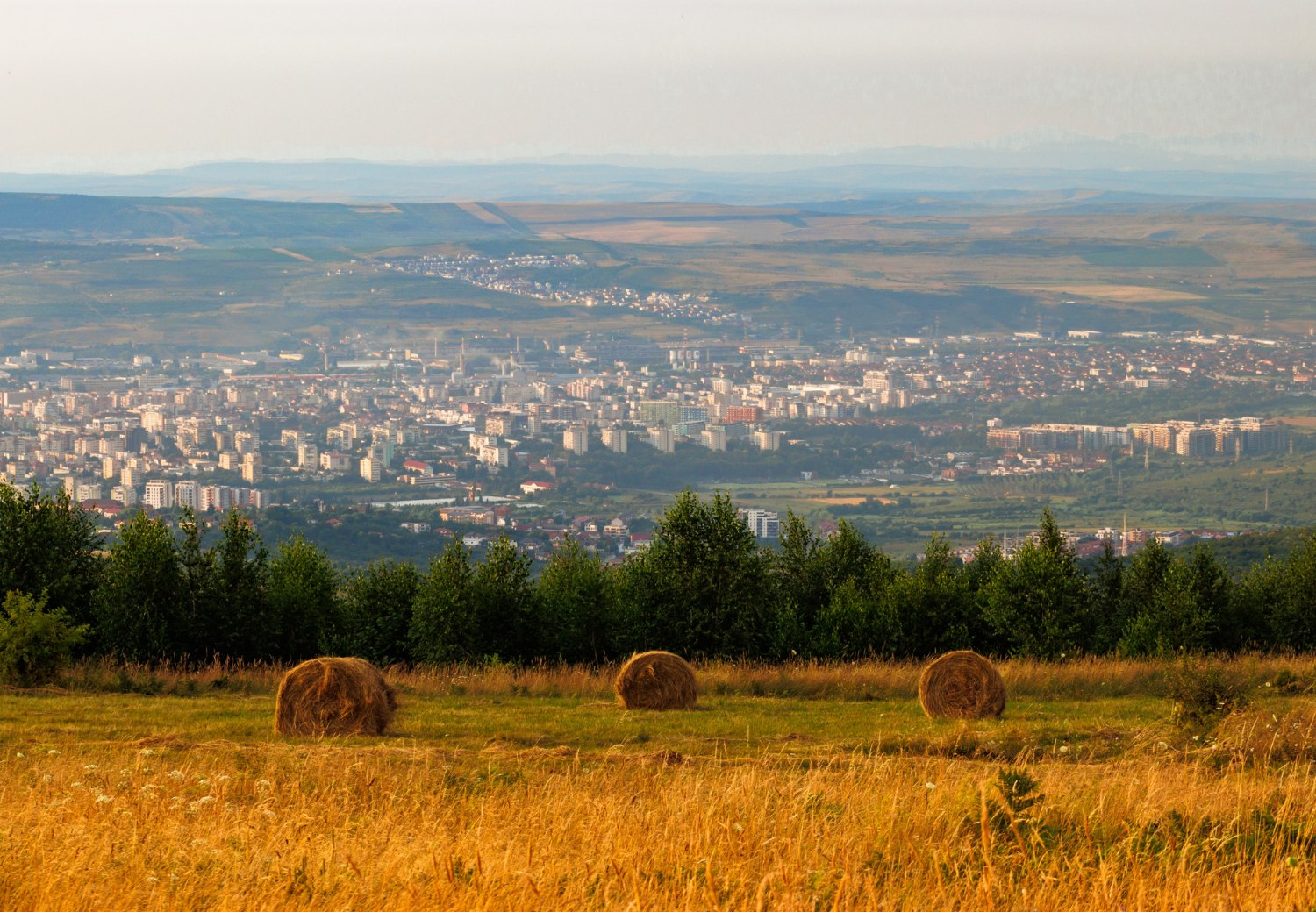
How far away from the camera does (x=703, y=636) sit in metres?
30.0

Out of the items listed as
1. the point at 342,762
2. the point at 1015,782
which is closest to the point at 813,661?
the point at 342,762

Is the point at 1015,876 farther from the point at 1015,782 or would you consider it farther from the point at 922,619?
the point at 922,619

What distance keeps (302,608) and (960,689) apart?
49.1 feet

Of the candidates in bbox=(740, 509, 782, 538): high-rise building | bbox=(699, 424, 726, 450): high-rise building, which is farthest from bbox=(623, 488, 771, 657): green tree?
bbox=(699, 424, 726, 450): high-rise building

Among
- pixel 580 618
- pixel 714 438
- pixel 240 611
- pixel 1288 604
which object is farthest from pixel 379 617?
pixel 714 438

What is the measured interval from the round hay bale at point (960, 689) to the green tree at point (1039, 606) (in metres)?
10.3

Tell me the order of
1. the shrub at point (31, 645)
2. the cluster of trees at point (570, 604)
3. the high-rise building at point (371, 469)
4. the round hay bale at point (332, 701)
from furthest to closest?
the high-rise building at point (371, 469), the cluster of trees at point (570, 604), the shrub at point (31, 645), the round hay bale at point (332, 701)

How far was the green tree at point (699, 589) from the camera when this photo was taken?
29797 mm

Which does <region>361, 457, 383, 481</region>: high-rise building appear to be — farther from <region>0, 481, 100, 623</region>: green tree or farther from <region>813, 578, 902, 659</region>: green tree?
<region>813, 578, 902, 659</region>: green tree

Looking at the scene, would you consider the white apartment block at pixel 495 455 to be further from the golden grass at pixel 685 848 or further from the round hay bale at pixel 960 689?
the golden grass at pixel 685 848

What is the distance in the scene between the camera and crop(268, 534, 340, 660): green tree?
28.2 m

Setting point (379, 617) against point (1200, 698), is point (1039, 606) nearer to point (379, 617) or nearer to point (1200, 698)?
point (379, 617)

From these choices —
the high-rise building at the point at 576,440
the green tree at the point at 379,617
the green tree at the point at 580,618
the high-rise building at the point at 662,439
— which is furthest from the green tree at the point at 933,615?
the high-rise building at the point at 662,439

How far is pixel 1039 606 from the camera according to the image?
29.7 m
